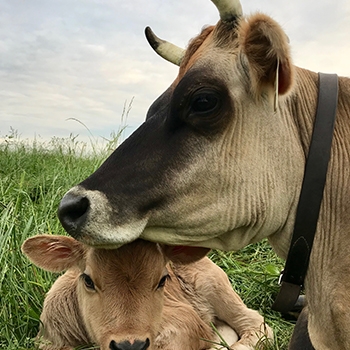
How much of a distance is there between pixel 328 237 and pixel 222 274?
2.68m

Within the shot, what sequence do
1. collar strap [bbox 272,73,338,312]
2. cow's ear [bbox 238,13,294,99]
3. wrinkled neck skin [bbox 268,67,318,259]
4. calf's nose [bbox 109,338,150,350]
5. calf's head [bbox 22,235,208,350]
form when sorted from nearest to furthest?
1. cow's ear [bbox 238,13,294,99]
2. collar strap [bbox 272,73,338,312]
3. wrinkled neck skin [bbox 268,67,318,259]
4. calf's nose [bbox 109,338,150,350]
5. calf's head [bbox 22,235,208,350]

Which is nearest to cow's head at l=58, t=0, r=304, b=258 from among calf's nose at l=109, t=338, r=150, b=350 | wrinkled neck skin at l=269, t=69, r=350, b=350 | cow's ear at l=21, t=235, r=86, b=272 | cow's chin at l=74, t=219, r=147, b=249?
cow's chin at l=74, t=219, r=147, b=249

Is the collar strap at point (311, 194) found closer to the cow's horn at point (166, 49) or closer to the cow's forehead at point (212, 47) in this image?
the cow's forehead at point (212, 47)

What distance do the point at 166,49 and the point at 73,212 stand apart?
1.44 metres

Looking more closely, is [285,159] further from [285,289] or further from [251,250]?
[251,250]

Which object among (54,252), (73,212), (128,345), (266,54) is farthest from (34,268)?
(266,54)

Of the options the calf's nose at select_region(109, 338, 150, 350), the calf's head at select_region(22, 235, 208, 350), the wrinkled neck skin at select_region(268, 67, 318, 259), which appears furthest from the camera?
the calf's head at select_region(22, 235, 208, 350)

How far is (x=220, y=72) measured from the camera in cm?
248

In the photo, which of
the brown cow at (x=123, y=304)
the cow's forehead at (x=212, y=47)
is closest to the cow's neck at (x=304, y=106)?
the cow's forehead at (x=212, y=47)

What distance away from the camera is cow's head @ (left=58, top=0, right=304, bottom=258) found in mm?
2355

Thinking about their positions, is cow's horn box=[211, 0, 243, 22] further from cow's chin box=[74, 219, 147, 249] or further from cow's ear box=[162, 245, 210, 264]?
cow's ear box=[162, 245, 210, 264]

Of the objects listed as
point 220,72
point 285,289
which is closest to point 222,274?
point 285,289

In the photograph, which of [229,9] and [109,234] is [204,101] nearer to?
[229,9]

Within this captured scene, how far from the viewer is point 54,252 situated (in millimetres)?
3736
